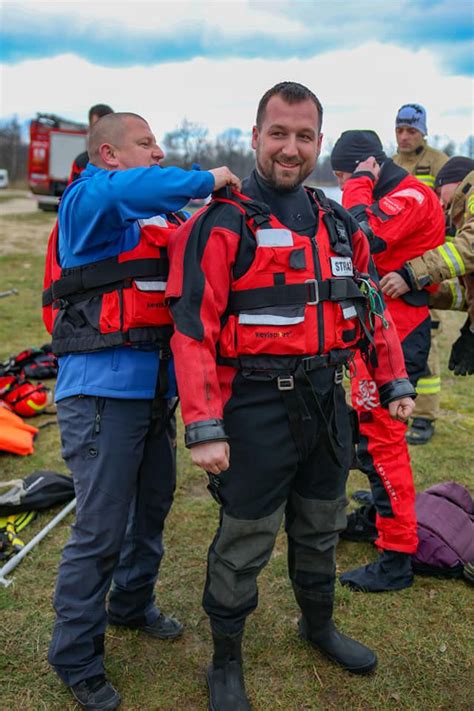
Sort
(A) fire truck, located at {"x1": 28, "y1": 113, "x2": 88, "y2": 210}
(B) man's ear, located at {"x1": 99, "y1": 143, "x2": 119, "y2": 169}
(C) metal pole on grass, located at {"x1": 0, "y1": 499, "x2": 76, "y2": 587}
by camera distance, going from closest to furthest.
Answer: (B) man's ear, located at {"x1": 99, "y1": 143, "x2": 119, "y2": 169}
(C) metal pole on grass, located at {"x1": 0, "y1": 499, "x2": 76, "y2": 587}
(A) fire truck, located at {"x1": 28, "y1": 113, "x2": 88, "y2": 210}

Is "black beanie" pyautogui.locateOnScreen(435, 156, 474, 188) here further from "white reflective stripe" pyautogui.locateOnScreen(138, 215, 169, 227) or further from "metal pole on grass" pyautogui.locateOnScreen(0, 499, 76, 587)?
"metal pole on grass" pyautogui.locateOnScreen(0, 499, 76, 587)

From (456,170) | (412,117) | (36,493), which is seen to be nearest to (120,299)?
(36,493)

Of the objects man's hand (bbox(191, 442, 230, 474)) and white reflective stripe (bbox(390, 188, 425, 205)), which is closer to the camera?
man's hand (bbox(191, 442, 230, 474))

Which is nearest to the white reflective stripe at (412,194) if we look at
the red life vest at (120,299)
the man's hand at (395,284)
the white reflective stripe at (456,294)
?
the man's hand at (395,284)

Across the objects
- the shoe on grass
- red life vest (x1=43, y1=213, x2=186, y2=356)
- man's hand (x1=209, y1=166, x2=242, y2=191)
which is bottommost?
the shoe on grass

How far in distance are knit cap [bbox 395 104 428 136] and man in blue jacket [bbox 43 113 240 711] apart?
13.8ft

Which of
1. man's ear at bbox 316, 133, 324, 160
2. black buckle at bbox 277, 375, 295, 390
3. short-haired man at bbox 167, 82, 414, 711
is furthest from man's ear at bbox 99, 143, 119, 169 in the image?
black buckle at bbox 277, 375, 295, 390

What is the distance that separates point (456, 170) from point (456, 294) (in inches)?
37.2

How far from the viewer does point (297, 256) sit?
2.36m

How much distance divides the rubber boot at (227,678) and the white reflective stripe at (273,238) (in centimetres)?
168

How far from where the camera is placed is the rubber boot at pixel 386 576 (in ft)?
11.6

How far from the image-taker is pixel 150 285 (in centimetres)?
249

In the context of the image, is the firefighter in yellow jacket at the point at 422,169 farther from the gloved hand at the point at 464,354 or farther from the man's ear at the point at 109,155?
the man's ear at the point at 109,155

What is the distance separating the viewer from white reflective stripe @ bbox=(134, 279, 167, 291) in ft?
8.11
